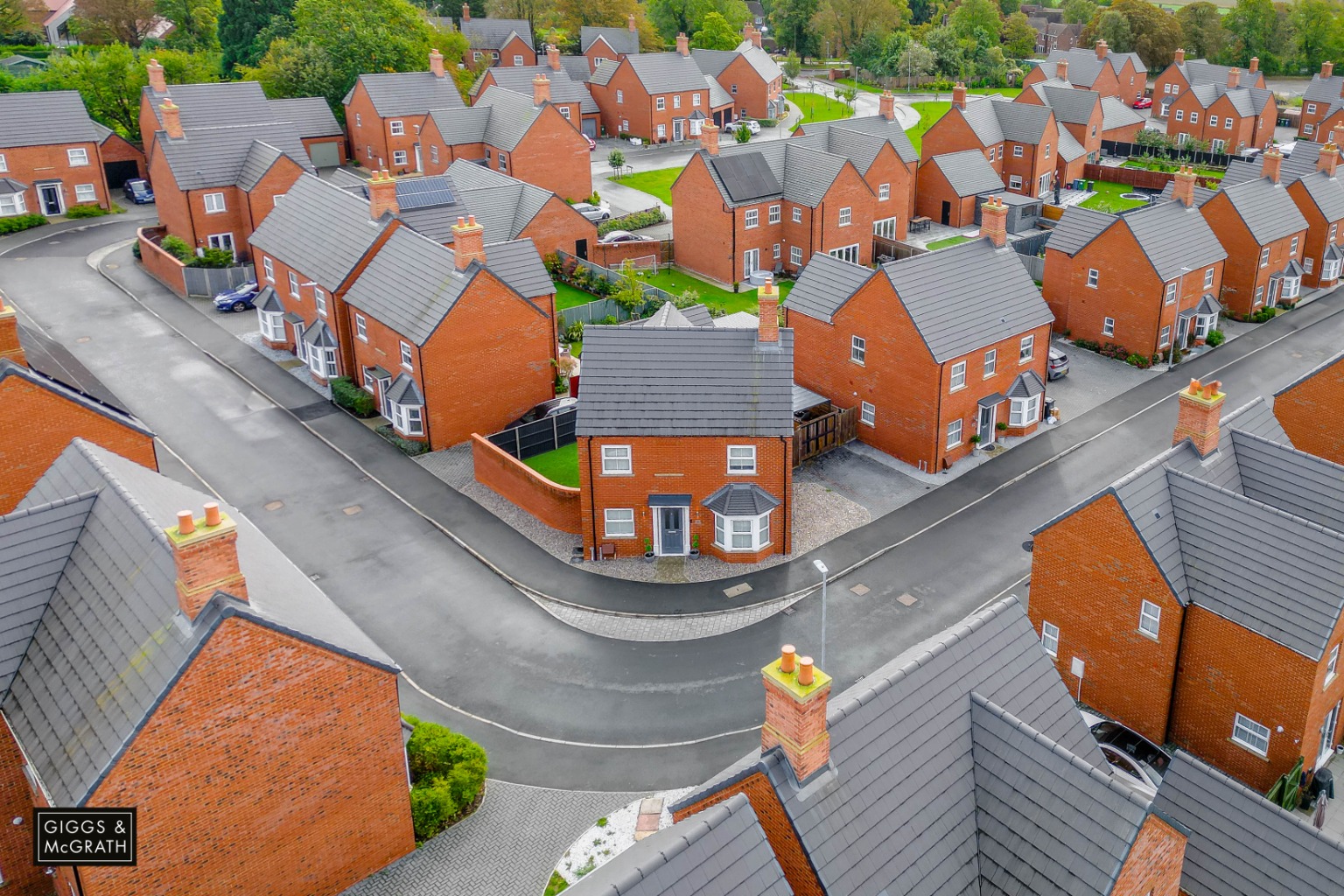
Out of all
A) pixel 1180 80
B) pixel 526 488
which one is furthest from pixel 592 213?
pixel 1180 80

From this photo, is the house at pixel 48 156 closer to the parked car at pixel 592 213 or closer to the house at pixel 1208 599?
the parked car at pixel 592 213

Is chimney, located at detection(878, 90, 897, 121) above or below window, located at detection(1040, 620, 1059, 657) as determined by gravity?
above

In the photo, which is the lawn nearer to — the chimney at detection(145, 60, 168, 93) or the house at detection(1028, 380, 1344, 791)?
the chimney at detection(145, 60, 168, 93)

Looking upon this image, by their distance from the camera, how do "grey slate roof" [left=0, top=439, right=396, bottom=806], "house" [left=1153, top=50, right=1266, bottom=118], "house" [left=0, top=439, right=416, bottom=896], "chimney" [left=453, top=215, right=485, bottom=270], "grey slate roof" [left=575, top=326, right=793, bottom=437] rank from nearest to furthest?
"house" [left=0, top=439, right=416, bottom=896] < "grey slate roof" [left=0, top=439, right=396, bottom=806] < "grey slate roof" [left=575, top=326, right=793, bottom=437] < "chimney" [left=453, top=215, right=485, bottom=270] < "house" [left=1153, top=50, right=1266, bottom=118]

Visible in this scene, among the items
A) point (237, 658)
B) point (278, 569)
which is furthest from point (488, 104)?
point (237, 658)

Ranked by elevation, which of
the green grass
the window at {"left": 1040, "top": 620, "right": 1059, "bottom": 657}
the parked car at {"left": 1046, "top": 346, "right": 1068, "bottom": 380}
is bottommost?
the window at {"left": 1040, "top": 620, "right": 1059, "bottom": 657}

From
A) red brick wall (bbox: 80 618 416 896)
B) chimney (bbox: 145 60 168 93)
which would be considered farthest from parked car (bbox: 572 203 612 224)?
red brick wall (bbox: 80 618 416 896)

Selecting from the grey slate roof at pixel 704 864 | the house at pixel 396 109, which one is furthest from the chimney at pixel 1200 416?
the house at pixel 396 109
